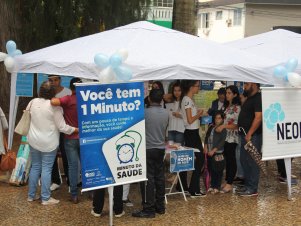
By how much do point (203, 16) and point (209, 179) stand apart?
1265 inches

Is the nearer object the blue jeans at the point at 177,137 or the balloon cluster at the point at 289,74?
the balloon cluster at the point at 289,74

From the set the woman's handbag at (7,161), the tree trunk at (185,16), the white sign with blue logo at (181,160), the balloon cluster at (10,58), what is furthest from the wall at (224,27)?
the woman's handbag at (7,161)

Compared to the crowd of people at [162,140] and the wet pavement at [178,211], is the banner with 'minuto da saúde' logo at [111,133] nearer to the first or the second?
the crowd of people at [162,140]

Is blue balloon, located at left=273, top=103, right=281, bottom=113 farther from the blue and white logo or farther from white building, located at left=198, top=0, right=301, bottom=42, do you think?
white building, located at left=198, top=0, right=301, bottom=42

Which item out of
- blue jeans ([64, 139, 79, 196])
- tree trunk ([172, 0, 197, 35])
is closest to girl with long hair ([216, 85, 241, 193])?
blue jeans ([64, 139, 79, 196])

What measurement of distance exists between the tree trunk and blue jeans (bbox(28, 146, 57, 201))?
7063mm

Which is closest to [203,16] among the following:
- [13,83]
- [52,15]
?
[52,15]

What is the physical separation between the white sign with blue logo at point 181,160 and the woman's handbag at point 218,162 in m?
0.53

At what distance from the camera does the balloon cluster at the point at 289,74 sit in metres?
6.57

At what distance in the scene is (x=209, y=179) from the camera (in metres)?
7.23

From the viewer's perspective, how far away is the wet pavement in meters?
5.83

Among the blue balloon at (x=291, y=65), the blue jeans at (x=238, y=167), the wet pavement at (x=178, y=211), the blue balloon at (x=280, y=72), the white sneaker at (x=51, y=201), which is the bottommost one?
the wet pavement at (x=178, y=211)

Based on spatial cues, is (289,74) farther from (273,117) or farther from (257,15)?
(257,15)

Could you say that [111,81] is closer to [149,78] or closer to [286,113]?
[149,78]
